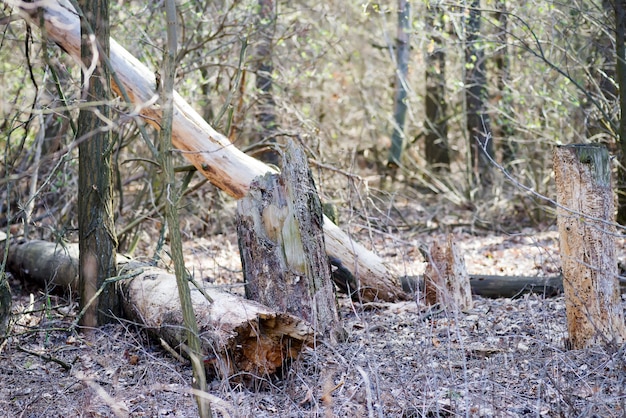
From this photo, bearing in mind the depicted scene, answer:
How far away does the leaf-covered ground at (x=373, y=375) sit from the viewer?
3898 millimetres

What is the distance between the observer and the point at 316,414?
3.89 m

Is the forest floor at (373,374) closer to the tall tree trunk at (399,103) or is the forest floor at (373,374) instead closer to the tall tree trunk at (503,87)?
the tall tree trunk at (503,87)

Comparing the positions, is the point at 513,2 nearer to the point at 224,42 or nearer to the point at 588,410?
the point at 224,42

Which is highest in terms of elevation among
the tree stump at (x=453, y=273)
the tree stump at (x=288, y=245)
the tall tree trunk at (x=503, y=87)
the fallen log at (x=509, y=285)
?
the tall tree trunk at (x=503, y=87)

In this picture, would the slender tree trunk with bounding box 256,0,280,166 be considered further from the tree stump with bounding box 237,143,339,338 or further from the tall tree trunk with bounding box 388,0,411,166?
the tall tree trunk with bounding box 388,0,411,166

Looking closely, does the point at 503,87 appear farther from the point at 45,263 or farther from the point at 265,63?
the point at 45,263

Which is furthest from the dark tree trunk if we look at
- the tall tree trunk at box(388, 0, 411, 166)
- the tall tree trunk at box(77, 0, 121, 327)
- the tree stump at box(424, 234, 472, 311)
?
the tall tree trunk at box(77, 0, 121, 327)

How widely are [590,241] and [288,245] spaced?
2098 millimetres

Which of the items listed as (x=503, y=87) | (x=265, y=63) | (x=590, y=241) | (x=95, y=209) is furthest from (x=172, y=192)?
(x=503, y=87)

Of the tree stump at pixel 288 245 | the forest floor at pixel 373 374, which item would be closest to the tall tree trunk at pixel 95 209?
the forest floor at pixel 373 374

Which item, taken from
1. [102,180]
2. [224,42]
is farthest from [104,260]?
[224,42]

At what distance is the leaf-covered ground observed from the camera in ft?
12.8

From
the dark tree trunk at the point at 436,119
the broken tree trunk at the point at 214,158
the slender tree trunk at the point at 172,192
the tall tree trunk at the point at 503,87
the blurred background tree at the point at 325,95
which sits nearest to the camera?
the slender tree trunk at the point at 172,192

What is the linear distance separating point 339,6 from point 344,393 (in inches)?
436
